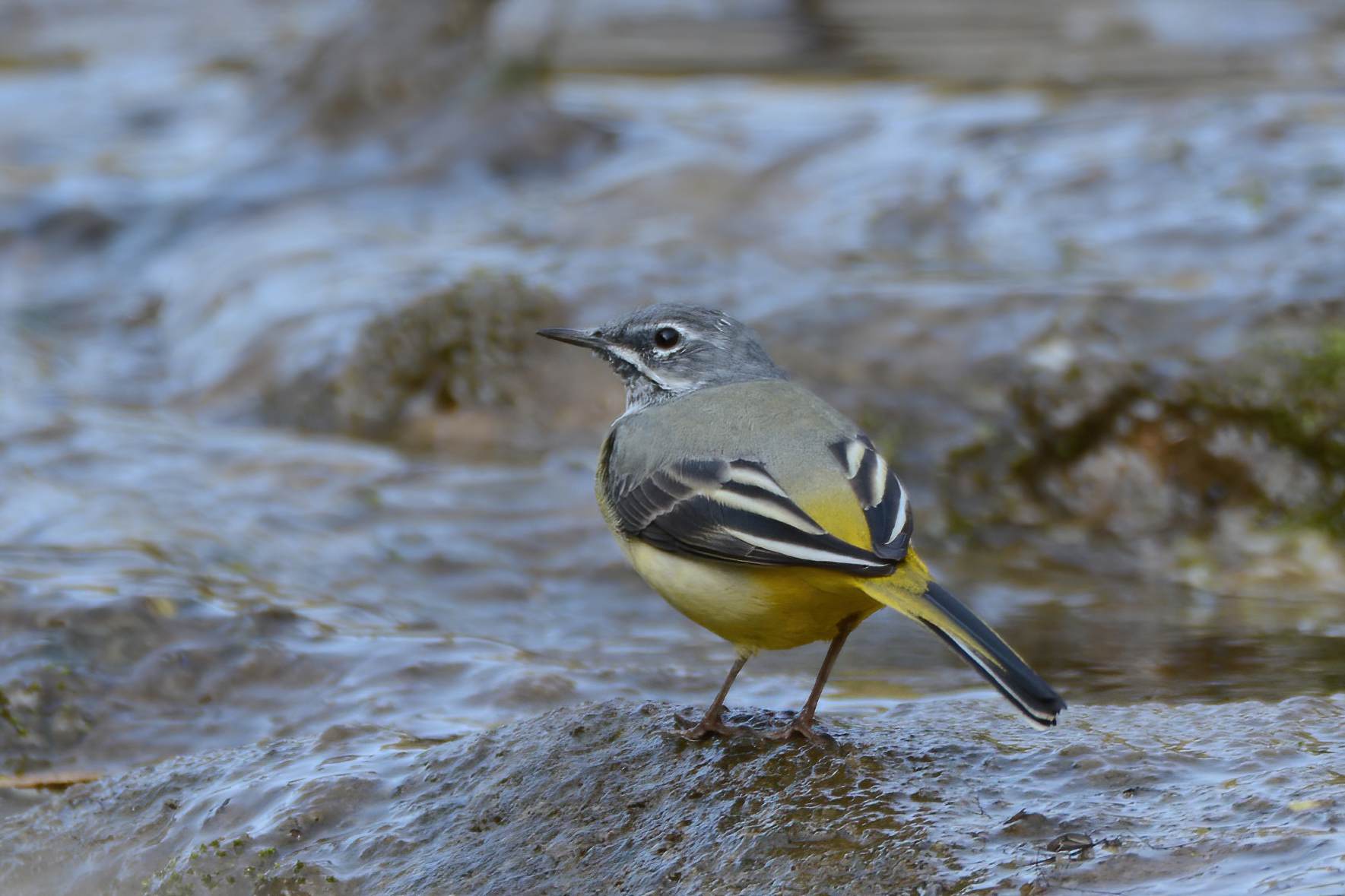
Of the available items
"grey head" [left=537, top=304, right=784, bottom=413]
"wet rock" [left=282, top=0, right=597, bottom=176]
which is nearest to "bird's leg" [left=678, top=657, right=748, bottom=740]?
"grey head" [left=537, top=304, right=784, bottom=413]

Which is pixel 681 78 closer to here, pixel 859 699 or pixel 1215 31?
pixel 1215 31

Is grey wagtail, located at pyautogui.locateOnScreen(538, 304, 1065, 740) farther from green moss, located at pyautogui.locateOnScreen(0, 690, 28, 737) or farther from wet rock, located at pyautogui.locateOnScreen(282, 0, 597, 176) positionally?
wet rock, located at pyautogui.locateOnScreen(282, 0, 597, 176)

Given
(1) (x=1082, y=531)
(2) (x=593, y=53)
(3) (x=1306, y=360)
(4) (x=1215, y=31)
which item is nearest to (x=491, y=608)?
(1) (x=1082, y=531)

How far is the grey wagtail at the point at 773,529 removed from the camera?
3883mm

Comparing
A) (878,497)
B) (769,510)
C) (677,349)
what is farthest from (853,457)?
(677,349)

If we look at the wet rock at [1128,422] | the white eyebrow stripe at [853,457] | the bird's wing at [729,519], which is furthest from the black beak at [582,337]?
the wet rock at [1128,422]

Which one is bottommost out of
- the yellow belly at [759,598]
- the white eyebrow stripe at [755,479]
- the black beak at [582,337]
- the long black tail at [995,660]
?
the yellow belly at [759,598]

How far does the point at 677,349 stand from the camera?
5.50 m

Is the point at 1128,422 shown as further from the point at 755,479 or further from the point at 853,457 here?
the point at 755,479

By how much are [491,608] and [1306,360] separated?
4587 millimetres

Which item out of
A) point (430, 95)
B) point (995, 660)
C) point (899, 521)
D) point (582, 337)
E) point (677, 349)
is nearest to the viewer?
point (995, 660)

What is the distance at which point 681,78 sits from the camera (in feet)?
61.0

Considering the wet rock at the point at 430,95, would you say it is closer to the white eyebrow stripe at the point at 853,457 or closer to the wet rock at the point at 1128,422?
the wet rock at the point at 1128,422

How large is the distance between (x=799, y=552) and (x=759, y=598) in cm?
31
